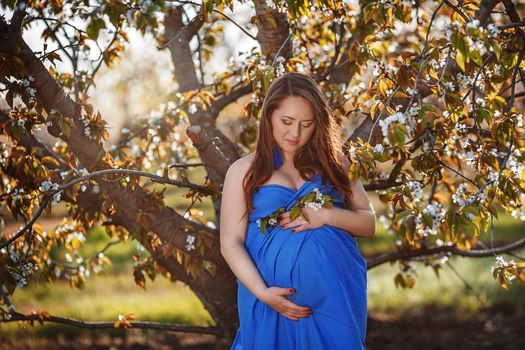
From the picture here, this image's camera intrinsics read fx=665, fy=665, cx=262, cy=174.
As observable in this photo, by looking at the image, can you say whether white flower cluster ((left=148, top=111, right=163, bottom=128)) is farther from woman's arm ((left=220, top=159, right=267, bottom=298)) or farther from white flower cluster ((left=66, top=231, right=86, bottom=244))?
woman's arm ((left=220, top=159, right=267, bottom=298))

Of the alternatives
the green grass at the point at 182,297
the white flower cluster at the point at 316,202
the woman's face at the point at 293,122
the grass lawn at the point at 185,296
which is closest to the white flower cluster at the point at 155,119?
the woman's face at the point at 293,122

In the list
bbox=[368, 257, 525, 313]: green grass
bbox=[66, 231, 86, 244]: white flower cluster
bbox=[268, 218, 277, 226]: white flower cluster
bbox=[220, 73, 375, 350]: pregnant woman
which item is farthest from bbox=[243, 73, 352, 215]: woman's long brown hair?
bbox=[368, 257, 525, 313]: green grass

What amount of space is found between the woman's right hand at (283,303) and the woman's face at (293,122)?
564mm

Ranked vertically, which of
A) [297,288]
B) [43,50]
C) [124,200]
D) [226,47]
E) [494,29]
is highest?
[226,47]

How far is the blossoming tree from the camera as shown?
2.43m

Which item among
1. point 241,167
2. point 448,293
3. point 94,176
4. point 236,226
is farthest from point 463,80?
point 448,293

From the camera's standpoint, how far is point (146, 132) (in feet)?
12.9

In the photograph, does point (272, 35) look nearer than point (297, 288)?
No

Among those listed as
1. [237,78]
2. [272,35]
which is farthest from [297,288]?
[237,78]

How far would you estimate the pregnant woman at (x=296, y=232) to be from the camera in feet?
8.16

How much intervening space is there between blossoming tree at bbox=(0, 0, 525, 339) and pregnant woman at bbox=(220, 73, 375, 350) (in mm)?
215

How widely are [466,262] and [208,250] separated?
17.3 ft

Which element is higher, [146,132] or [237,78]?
[237,78]

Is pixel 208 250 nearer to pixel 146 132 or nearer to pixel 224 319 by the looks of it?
pixel 224 319
